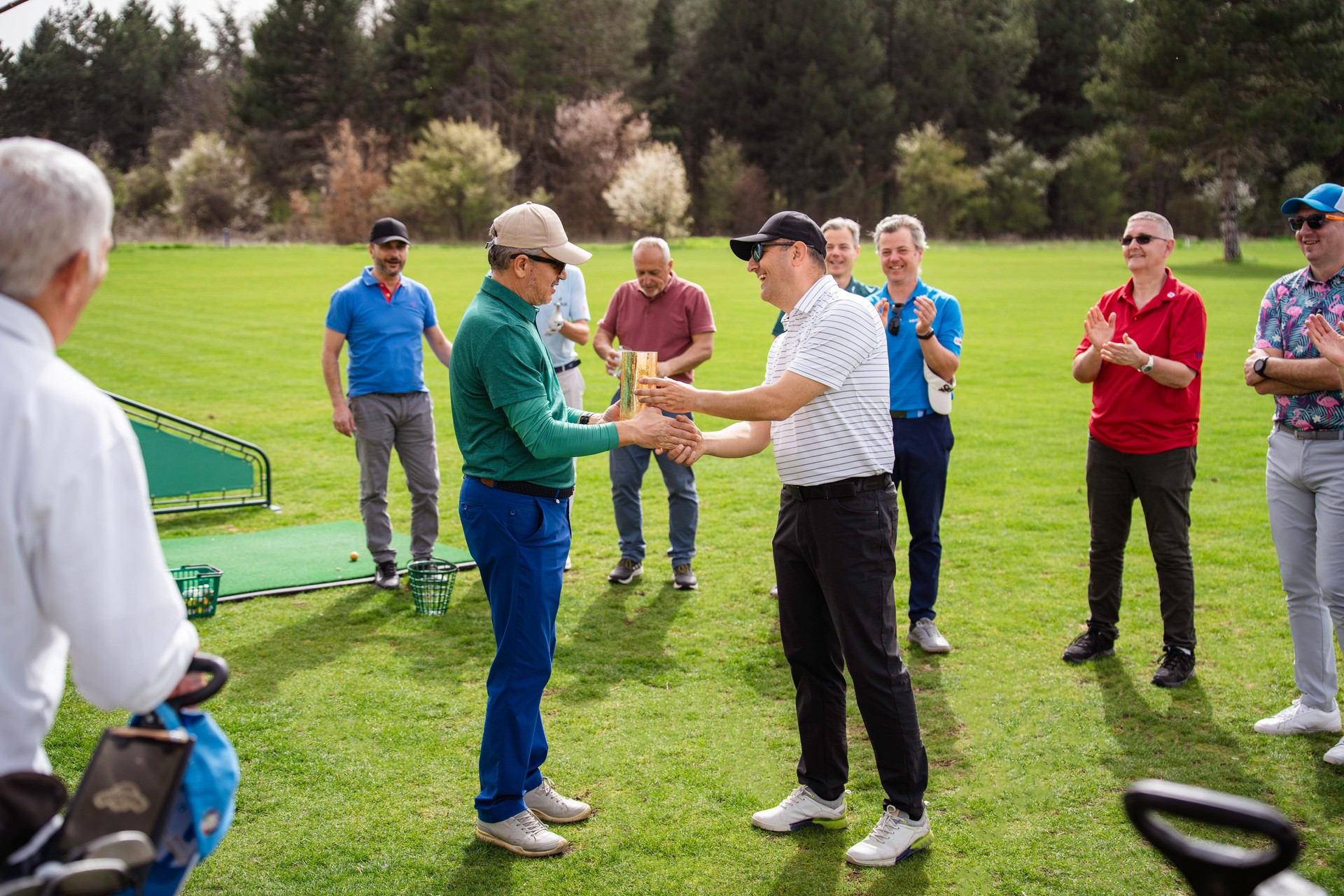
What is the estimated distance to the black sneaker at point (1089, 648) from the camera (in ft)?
21.1

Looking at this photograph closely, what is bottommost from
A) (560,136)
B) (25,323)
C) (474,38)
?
(25,323)

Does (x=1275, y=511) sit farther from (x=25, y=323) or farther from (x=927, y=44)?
(x=927, y=44)

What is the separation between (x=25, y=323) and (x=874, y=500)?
9.95 ft

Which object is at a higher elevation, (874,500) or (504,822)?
(874,500)

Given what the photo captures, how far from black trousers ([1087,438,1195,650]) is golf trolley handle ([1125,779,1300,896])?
14.8 ft

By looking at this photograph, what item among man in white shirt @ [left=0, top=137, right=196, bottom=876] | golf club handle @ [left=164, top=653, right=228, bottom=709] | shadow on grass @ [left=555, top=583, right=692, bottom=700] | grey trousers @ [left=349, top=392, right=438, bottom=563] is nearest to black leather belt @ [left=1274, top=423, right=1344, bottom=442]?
shadow on grass @ [left=555, top=583, right=692, bottom=700]

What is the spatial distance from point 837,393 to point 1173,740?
8.81ft

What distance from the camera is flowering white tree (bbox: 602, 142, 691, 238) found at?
56656mm

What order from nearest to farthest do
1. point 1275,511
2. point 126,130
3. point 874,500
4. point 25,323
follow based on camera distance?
point 25,323
point 874,500
point 1275,511
point 126,130

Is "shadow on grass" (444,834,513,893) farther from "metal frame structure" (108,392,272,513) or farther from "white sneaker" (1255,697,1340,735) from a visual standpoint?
"metal frame structure" (108,392,272,513)

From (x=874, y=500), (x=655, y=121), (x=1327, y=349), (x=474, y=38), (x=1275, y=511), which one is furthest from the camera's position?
(x=655, y=121)

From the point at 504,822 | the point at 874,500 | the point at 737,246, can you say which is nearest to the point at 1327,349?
the point at 874,500

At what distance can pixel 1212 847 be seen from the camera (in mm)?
1947

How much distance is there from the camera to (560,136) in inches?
2478
